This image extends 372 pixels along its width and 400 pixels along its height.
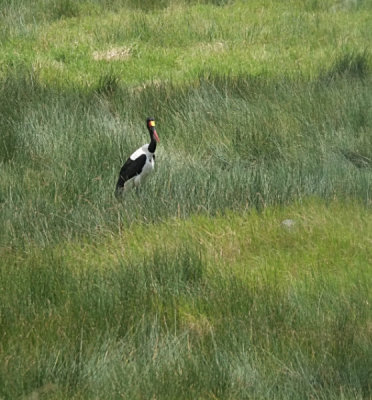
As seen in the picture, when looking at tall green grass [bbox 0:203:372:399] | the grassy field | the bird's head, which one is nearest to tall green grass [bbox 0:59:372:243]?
the grassy field

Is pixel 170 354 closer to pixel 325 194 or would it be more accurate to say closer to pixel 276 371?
pixel 276 371

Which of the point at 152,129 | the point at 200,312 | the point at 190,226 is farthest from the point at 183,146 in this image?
the point at 200,312

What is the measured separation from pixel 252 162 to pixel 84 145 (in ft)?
4.27

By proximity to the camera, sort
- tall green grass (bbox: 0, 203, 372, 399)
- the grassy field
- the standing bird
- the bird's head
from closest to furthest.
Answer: tall green grass (bbox: 0, 203, 372, 399) → the grassy field → the standing bird → the bird's head

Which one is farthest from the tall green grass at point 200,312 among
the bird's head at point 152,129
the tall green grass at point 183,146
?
the bird's head at point 152,129

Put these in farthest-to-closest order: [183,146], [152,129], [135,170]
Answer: [183,146]
[152,129]
[135,170]

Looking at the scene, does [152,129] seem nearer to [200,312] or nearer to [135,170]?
[135,170]

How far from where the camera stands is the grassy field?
440cm

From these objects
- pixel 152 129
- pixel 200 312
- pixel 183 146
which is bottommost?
pixel 183 146


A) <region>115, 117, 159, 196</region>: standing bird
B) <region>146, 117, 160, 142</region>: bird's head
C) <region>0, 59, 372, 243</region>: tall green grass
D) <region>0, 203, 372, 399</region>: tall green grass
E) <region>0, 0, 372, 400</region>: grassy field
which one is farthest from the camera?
<region>146, 117, 160, 142</region>: bird's head

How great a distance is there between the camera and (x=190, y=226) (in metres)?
6.11

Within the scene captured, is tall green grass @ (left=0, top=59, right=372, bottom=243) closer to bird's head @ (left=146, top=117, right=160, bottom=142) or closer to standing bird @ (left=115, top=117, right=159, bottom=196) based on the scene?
standing bird @ (left=115, top=117, right=159, bottom=196)

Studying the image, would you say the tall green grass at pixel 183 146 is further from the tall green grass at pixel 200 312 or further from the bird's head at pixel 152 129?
the tall green grass at pixel 200 312

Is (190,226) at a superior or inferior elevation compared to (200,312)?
inferior
